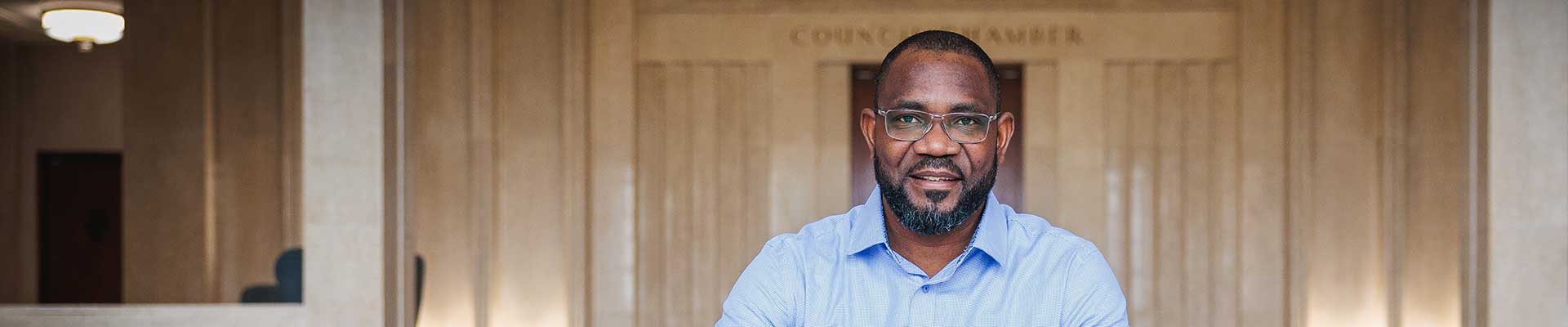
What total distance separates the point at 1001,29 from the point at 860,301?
556 centimetres

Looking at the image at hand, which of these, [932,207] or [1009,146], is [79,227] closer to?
[1009,146]

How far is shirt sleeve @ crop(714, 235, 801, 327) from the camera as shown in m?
1.87

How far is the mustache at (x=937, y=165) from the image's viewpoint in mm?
1789

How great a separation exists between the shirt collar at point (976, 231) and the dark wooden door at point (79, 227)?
18.8 feet

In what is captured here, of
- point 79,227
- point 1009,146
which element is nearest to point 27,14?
point 79,227

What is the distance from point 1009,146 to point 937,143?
582 centimetres

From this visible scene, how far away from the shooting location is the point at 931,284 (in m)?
1.89

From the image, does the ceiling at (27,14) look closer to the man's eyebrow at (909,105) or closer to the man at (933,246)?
the man at (933,246)

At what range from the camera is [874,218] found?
1.93 metres

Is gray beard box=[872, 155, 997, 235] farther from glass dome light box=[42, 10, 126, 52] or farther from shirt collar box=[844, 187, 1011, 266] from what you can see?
glass dome light box=[42, 10, 126, 52]

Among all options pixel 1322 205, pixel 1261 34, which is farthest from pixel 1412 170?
pixel 1261 34

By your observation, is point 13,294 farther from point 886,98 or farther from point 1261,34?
point 1261,34

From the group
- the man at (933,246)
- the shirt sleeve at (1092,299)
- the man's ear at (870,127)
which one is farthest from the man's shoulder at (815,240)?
the shirt sleeve at (1092,299)

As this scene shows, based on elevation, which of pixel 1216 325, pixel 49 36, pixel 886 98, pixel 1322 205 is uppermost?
pixel 49 36
